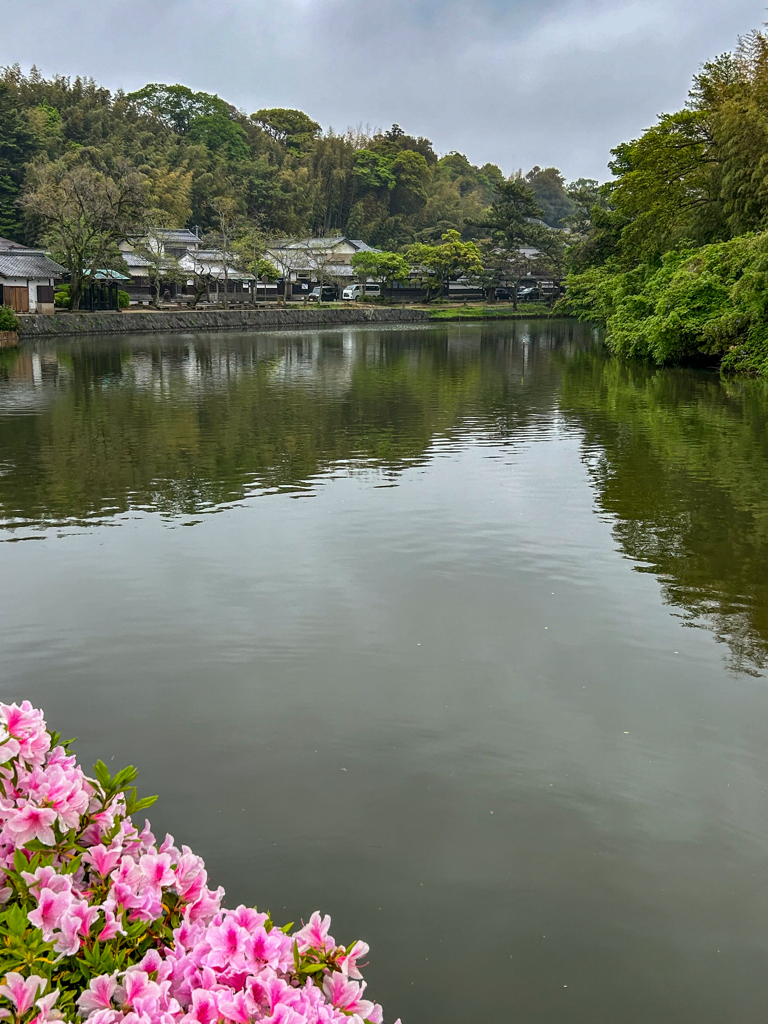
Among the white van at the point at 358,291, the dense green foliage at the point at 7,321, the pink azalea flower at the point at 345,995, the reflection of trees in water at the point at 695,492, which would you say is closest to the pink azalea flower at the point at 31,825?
the pink azalea flower at the point at 345,995

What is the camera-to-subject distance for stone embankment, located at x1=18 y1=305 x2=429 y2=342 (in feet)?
139

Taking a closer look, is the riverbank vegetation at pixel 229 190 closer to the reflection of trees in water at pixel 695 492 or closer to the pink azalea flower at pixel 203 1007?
the reflection of trees in water at pixel 695 492

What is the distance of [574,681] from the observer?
18.7 feet

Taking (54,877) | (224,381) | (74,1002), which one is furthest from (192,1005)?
(224,381)

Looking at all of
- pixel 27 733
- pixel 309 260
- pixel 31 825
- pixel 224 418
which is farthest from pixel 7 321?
pixel 31 825

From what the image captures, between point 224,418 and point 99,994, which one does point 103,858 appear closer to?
point 99,994

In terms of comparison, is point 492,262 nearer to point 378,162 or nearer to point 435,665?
point 378,162

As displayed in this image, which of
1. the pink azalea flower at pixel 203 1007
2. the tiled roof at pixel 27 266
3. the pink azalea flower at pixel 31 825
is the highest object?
the tiled roof at pixel 27 266

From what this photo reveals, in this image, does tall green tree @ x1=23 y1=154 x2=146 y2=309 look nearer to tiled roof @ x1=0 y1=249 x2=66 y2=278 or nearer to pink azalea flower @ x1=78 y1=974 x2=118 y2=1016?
tiled roof @ x1=0 y1=249 x2=66 y2=278

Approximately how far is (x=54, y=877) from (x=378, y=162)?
9345cm

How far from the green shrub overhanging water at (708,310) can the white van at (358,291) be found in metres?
42.5

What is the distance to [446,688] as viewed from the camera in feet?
18.4

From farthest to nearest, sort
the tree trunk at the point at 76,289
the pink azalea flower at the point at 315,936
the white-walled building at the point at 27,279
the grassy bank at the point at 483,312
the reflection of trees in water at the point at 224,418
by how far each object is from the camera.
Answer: the grassy bank at the point at 483,312
the tree trunk at the point at 76,289
the white-walled building at the point at 27,279
the reflection of trees in water at the point at 224,418
the pink azalea flower at the point at 315,936

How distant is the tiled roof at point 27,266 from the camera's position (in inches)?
1732
